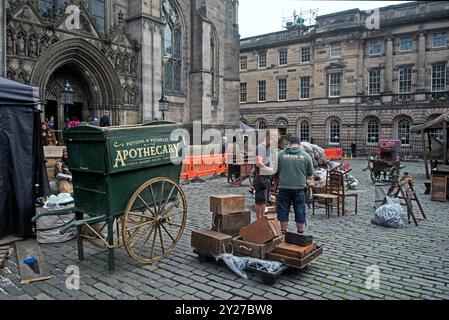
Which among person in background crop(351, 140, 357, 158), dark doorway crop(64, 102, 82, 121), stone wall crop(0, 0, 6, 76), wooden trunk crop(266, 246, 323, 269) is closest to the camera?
wooden trunk crop(266, 246, 323, 269)

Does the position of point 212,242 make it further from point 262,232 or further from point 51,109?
point 51,109

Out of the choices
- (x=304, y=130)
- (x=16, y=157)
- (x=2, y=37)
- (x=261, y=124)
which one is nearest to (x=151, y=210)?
(x=16, y=157)

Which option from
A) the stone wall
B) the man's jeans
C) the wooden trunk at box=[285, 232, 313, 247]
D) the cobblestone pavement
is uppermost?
the stone wall

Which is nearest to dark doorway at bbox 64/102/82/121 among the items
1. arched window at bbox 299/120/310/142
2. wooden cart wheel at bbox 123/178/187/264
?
wooden cart wheel at bbox 123/178/187/264

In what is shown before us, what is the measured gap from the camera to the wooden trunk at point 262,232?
5009 millimetres

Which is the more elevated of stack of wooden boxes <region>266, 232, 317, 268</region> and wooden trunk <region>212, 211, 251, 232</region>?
wooden trunk <region>212, 211, 251, 232</region>

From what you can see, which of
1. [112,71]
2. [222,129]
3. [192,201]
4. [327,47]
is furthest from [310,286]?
[327,47]

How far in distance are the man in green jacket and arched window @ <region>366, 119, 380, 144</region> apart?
3162 centimetres

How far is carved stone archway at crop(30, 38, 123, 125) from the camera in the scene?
14008mm

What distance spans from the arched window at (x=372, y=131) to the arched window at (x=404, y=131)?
1956mm

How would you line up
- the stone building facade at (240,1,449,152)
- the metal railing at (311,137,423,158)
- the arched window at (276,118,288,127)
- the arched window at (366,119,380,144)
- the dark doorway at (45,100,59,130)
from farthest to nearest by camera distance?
1. the arched window at (276,118,288,127)
2. the arched window at (366,119,380,144)
3. the stone building facade at (240,1,449,152)
4. the metal railing at (311,137,423,158)
5. the dark doorway at (45,100,59,130)

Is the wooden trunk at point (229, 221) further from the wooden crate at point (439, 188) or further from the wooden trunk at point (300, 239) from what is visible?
the wooden crate at point (439, 188)

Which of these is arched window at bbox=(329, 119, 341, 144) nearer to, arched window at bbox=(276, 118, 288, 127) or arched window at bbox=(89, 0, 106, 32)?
arched window at bbox=(276, 118, 288, 127)

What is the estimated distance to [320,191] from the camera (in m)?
9.73
